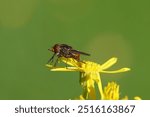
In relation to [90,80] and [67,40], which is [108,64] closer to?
[90,80]

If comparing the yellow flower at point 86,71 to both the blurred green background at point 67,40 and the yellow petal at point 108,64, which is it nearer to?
the yellow petal at point 108,64

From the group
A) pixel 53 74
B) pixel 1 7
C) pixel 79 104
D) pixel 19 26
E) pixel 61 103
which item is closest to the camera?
pixel 79 104

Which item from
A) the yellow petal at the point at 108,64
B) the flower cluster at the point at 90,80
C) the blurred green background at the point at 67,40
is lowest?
the flower cluster at the point at 90,80

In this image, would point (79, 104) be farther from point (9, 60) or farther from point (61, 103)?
point (9, 60)

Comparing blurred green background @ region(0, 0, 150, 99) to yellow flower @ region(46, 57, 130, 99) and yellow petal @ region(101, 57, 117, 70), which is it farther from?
yellow flower @ region(46, 57, 130, 99)

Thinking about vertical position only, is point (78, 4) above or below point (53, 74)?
above

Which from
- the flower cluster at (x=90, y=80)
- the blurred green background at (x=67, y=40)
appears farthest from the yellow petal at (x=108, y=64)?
the blurred green background at (x=67, y=40)

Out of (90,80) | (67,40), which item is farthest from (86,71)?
(67,40)

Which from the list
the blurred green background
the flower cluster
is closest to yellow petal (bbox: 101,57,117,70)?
the flower cluster

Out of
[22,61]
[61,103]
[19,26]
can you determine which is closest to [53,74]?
[22,61]
